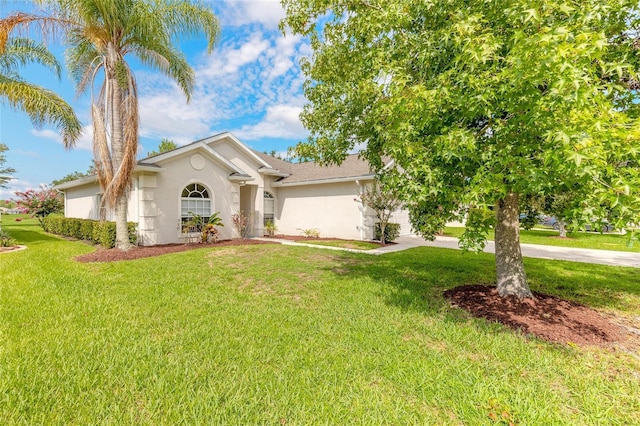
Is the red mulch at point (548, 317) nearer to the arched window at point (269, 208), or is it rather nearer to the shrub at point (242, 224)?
the shrub at point (242, 224)

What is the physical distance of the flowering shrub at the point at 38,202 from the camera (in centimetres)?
2062

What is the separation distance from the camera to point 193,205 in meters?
13.6

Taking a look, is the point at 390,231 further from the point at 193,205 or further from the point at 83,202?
the point at 83,202

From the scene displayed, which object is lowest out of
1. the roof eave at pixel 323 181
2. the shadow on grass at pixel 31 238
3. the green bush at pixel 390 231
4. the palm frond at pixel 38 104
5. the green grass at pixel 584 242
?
the green grass at pixel 584 242

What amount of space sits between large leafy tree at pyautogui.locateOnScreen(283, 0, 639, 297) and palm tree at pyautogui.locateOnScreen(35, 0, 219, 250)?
809 cm

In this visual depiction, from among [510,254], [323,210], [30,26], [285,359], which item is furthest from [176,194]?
[510,254]

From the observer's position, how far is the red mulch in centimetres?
415

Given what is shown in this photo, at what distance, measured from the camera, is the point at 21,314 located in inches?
183

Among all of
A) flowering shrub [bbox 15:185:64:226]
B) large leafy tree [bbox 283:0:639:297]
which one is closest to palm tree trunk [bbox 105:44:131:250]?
large leafy tree [bbox 283:0:639:297]

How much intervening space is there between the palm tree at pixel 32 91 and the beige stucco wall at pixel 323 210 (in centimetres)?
1062

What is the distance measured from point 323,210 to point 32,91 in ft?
43.4

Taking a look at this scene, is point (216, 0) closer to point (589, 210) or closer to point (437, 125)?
point (437, 125)

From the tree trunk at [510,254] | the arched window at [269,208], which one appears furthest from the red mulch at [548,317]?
the arched window at [269,208]

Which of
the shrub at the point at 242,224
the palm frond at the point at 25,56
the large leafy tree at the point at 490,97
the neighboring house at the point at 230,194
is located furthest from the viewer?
the shrub at the point at 242,224
